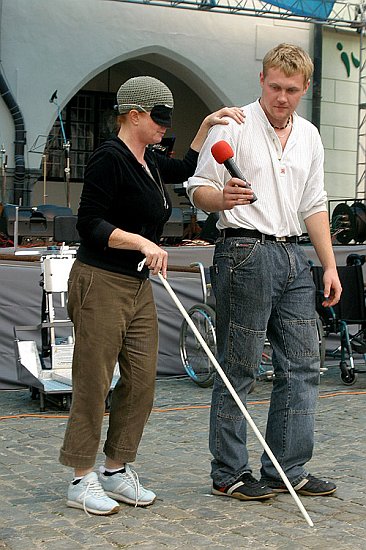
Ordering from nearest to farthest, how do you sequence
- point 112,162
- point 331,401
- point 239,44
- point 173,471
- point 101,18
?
1. point 112,162
2. point 173,471
3. point 331,401
4. point 101,18
5. point 239,44

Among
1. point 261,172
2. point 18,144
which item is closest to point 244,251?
point 261,172

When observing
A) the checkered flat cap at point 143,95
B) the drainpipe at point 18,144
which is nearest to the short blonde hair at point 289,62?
the checkered flat cap at point 143,95

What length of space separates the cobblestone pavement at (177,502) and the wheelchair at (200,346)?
125cm

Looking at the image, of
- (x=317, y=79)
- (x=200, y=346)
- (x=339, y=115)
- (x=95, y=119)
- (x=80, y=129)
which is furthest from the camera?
(x=95, y=119)

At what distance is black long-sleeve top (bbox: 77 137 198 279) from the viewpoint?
4008 mm

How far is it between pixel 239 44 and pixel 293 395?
54.7 ft

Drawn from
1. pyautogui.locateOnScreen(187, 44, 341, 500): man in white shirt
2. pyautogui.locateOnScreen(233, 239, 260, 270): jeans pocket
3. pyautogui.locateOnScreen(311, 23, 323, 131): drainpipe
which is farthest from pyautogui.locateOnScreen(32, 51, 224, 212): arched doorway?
pyautogui.locateOnScreen(233, 239, 260, 270): jeans pocket

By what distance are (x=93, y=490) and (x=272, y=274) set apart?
1110 millimetres

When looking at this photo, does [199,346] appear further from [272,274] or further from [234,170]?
[234,170]

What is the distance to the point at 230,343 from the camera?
4.34m

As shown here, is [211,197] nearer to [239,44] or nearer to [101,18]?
[101,18]

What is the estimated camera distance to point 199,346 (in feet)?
27.0

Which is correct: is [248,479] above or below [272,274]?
below

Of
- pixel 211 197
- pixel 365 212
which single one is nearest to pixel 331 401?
pixel 211 197
